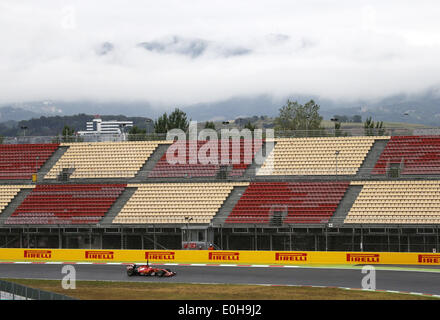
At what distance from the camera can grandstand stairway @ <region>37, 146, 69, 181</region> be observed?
66.1 m

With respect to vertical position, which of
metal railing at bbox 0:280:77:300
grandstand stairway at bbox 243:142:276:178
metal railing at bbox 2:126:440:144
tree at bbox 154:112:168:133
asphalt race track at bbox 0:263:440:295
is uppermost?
tree at bbox 154:112:168:133

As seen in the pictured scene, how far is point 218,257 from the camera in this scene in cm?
5062

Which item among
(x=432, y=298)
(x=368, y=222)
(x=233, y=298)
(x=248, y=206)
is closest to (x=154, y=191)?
(x=248, y=206)

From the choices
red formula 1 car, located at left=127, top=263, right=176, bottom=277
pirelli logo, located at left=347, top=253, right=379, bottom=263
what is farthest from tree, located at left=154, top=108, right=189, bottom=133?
red formula 1 car, located at left=127, top=263, right=176, bottom=277

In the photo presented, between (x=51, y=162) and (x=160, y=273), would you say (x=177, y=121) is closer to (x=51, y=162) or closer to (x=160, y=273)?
(x=51, y=162)

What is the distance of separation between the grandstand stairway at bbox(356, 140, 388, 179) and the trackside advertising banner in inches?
439

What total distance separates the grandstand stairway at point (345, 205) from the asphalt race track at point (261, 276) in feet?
24.3

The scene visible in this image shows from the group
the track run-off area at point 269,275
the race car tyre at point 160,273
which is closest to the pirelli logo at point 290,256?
the track run-off area at point 269,275

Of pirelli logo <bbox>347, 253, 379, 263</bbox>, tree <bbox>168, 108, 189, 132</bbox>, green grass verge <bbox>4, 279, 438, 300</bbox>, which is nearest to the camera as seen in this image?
green grass verge <bbox>4, 279, 438, 300</bbox>

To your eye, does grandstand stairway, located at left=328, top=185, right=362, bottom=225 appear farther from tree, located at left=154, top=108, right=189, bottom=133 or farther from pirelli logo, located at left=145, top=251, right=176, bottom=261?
tree, located at left=154, top=108, right=189, bottom=133

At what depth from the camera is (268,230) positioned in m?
53.4

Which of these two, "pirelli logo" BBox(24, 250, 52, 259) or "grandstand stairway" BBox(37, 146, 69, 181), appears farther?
"grandstand stairway" BBox(37, 146, 69, 181)

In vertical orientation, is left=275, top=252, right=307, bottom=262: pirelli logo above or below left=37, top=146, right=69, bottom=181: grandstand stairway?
below

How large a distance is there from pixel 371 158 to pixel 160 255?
20.8 metres
